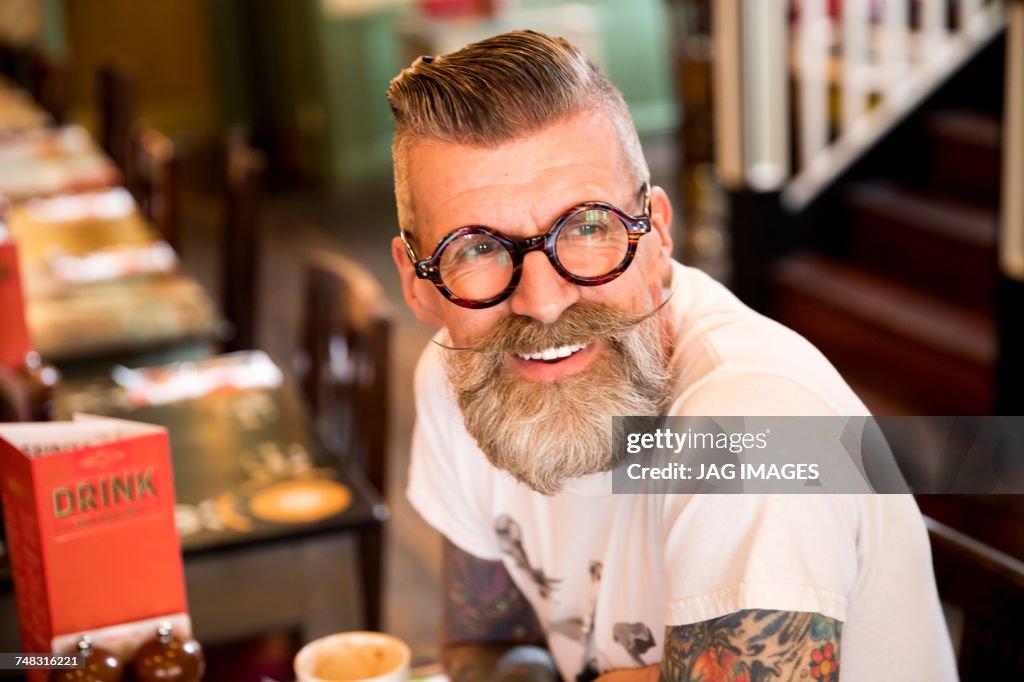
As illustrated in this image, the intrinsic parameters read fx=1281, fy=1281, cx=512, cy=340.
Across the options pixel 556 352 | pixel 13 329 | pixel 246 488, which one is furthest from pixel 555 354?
pixel 13 329

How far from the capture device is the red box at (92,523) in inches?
47.4

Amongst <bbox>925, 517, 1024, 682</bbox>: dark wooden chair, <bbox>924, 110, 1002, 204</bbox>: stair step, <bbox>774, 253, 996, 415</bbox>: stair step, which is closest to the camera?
<bbox>925, 517, 1024, 682</bbox>: dark wooden chair

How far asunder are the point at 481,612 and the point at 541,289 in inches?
21.3

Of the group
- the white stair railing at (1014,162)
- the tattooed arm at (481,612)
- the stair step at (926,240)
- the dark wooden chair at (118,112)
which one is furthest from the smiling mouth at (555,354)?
the dark wooden chair at (118,112)

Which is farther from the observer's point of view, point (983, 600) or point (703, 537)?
point (983, 600)

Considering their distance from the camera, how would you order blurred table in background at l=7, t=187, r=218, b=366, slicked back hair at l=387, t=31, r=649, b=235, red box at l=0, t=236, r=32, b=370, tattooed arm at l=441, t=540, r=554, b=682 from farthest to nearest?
blurred table in background at l=7, t=187, r=218, b=366 < red box at l=0, t=236, r=32, b=370 < tattooed arm at l=441, t=540, r=554, b=682 < slicked back hair at l=387, t=31, r=649, b=235

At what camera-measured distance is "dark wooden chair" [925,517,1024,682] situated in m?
1.26

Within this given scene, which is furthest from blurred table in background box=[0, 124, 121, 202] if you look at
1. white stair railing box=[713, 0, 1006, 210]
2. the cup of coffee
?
the cup of coffee

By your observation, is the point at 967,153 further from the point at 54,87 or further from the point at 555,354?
the point at 54,87

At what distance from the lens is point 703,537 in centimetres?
109

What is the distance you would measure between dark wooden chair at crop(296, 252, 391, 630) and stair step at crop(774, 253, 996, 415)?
1906mm

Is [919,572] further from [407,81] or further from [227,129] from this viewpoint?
[227,129]

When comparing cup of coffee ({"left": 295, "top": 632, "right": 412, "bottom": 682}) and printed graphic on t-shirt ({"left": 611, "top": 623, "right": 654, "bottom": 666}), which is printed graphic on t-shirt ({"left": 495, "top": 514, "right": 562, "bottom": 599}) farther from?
cup of coffee ({"left": 295, "top": 632, "right": 412, "bottom": 682})

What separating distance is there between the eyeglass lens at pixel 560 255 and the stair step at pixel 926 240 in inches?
117
